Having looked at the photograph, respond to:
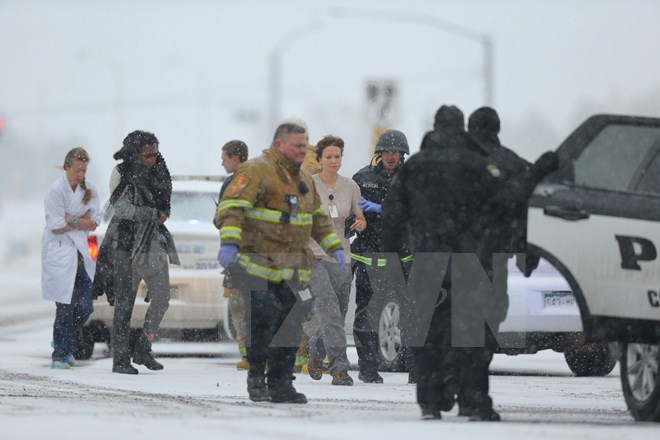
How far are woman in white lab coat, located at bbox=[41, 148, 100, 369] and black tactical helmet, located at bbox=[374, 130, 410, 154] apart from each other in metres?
2.85

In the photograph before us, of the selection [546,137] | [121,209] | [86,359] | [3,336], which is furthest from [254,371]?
[546,137]

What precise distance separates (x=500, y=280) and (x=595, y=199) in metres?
0.73

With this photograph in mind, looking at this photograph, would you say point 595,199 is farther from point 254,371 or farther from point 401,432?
point 254,371

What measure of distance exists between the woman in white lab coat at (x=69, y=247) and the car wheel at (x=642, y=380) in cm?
609

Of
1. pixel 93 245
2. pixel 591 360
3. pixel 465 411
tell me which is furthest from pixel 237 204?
pixel 591 360

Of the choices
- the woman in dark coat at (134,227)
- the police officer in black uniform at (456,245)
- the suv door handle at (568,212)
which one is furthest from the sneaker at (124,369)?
the suv door handle at (568,212)

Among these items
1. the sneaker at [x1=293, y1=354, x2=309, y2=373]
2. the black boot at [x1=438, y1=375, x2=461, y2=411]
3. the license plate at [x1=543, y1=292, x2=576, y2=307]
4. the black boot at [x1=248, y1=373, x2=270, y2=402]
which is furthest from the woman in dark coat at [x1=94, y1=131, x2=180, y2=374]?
the black boot at [x1=438, y1=375, x2=461, y2=411]

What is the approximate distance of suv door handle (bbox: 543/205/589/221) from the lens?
9.87m

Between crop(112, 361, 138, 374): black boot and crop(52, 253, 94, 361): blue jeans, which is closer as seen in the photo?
crop(112, 361, 138, 374): black boot

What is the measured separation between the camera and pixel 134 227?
14375 millimetres

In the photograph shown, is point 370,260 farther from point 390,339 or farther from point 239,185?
point 239,185

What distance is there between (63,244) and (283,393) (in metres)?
4.71

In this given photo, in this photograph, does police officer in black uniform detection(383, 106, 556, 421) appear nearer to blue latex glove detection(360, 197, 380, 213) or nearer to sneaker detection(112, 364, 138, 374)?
blue latex glove detection(360, 197, 380, 213)

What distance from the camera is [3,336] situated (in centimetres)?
2064
